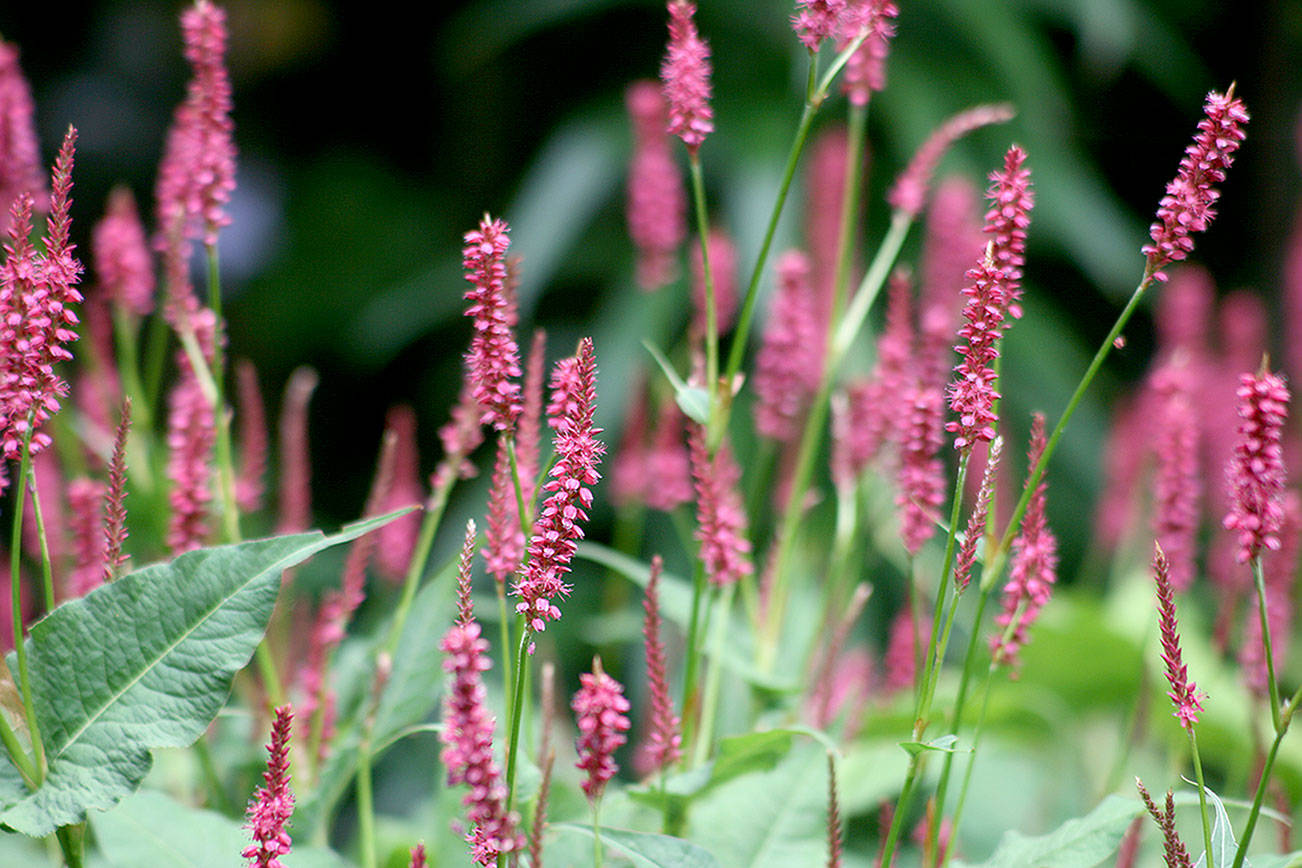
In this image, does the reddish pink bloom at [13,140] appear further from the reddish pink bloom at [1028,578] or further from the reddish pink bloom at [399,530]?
the reddish pink bloom at [1028,578]

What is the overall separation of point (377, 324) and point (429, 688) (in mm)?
1591

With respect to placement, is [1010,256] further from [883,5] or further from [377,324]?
[377,324]

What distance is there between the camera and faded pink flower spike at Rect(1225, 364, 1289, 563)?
0.35 meters

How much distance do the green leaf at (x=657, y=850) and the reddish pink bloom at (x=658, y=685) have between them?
0.06m

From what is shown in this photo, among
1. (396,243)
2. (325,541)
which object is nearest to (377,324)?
(396,243)

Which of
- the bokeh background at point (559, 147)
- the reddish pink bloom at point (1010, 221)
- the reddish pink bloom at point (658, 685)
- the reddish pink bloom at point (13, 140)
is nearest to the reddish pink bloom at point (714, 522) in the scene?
the reddish pink bloom at point (658, 685)

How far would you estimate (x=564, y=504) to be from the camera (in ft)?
1.07

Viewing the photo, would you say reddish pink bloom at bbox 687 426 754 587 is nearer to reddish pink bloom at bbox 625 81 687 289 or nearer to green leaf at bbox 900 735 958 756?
green leaf at bbox 900 735 958 756

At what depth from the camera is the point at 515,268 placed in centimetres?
43

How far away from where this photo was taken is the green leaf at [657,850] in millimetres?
382

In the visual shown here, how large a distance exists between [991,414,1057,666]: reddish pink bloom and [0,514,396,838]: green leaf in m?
0.26

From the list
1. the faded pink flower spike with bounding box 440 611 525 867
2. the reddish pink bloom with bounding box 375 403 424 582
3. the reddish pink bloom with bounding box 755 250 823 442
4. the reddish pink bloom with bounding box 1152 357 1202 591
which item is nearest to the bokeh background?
the reddish pink bloom with bounding box 375 403 424 582

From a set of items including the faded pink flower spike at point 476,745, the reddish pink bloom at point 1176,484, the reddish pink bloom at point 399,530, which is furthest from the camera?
the reddish pink bloom at point 399,530

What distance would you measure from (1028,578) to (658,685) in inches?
6.2
